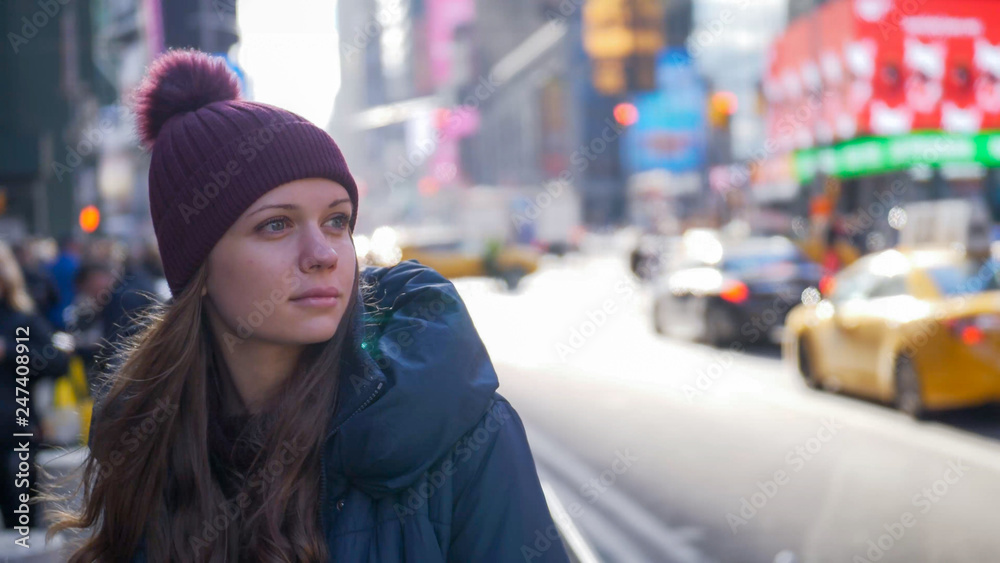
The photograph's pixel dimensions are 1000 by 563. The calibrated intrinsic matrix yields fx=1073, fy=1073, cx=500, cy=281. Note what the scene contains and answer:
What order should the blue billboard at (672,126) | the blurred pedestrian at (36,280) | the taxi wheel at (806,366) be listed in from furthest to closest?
the blue billboard at (672,126)
the taxi wheel at (806,366)
the blurred pedestrian at (36,280)

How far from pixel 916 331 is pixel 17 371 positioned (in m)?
7.09

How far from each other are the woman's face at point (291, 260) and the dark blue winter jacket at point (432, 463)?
180mm

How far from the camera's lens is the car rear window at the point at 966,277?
9.29 m

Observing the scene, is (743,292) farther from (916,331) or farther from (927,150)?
(927,150)

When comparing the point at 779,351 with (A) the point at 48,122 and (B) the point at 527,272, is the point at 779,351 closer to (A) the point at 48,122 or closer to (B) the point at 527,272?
(B) the point at 527,272

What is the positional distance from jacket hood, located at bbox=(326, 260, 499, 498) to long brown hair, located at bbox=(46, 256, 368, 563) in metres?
0.07

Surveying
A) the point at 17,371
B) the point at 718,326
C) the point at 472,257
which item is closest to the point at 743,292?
the point at 718,326

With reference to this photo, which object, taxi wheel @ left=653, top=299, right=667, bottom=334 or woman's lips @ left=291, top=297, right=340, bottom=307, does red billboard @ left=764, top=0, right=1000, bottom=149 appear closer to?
taxi wheel @ left=653, top=299, right=667, bottom=334

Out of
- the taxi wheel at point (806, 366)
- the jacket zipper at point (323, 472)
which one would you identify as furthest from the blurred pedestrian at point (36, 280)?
the jacket zipper at point (323, 472)

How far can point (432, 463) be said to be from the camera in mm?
1907

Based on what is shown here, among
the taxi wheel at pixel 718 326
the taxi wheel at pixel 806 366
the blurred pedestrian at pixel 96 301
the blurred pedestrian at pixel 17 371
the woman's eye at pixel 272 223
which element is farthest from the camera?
the taxi wheel at pixel 718 326

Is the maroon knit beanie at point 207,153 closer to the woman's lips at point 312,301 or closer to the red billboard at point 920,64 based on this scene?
the woman's lips at point 312,301

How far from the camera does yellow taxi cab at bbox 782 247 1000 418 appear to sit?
893cm

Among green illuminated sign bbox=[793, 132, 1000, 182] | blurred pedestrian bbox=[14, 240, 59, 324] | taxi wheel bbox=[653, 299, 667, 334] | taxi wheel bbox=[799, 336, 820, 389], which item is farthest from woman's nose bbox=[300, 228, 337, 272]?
green illuminated sign bbox=[793, 132, 1000, 182]
